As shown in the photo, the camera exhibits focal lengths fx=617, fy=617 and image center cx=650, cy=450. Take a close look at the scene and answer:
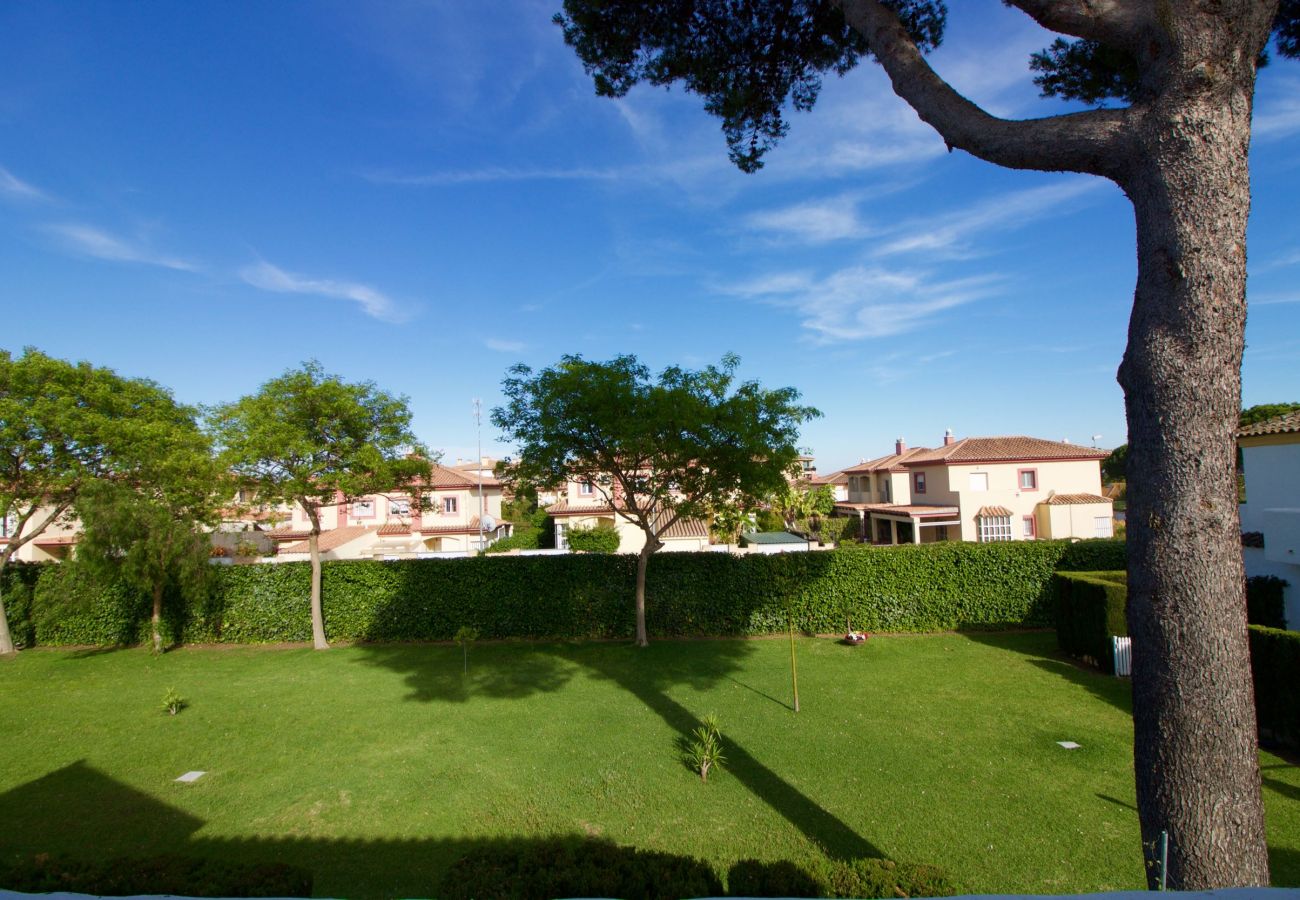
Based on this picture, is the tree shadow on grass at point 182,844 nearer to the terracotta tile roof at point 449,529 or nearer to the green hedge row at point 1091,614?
the green hedge row at point 1091,614

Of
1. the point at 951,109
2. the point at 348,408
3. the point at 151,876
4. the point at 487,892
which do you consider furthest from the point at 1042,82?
the point at 348,408

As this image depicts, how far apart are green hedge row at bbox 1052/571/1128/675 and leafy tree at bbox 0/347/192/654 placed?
926 inches

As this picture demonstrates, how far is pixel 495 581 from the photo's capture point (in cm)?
1684

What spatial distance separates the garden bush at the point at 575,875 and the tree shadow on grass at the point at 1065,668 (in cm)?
979

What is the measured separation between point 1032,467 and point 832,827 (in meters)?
34.0

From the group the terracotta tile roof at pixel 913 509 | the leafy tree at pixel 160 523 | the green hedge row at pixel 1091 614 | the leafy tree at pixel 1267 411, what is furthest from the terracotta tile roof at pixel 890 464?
the leafy tree at pixel 160 523

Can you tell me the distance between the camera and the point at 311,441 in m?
15.5

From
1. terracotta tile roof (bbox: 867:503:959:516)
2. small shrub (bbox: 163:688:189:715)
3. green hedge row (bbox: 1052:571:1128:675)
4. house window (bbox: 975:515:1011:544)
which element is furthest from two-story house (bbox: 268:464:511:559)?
house window (bbox: 975:515:1011:544)

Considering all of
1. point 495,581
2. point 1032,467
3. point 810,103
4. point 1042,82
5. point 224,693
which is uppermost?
point 810,103

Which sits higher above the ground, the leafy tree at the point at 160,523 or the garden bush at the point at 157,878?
the leafy tree at the point at 160,523

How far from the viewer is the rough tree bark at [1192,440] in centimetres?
325

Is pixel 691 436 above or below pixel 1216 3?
below

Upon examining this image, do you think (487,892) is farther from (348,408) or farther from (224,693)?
(348,408)

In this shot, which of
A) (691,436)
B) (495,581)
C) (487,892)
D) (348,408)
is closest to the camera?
(487,892)
